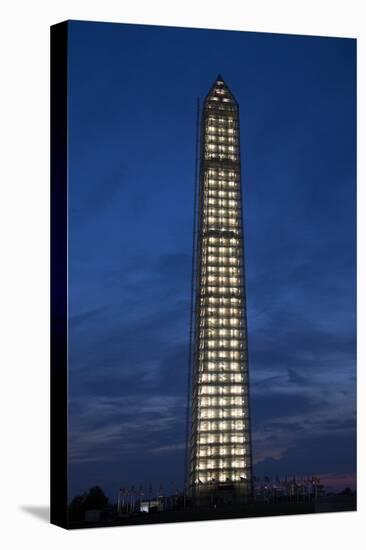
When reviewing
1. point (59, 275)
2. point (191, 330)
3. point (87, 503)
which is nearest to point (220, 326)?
point (191, 330)

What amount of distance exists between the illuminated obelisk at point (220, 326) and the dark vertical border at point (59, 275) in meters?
2.14

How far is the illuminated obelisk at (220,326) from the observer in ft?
93.6

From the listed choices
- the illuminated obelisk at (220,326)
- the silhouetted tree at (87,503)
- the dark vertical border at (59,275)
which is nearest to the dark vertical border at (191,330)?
the illuminated obelisk at (220,326)

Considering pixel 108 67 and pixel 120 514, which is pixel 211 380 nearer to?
pixel 120 514

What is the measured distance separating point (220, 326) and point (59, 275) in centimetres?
291

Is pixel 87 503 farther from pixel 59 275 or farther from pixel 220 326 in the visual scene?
pixel 220 326

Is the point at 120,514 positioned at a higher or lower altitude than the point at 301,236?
lower

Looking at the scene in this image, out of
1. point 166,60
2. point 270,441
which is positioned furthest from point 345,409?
point 166,60

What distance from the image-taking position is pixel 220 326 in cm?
2891

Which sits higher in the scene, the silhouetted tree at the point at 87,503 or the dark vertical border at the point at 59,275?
the dark vertical border at the point at 59,275

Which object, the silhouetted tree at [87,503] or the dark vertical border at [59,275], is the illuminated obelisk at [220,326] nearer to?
the silhouetted tree at [87,503]

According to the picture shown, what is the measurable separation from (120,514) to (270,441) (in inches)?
106

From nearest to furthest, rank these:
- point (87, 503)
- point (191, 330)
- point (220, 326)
Result: point (87, 503)
point (191, 330)
point (220, 326)

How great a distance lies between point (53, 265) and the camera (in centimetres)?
2770
